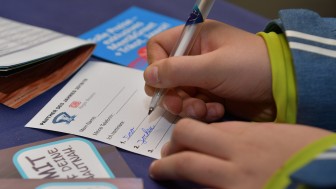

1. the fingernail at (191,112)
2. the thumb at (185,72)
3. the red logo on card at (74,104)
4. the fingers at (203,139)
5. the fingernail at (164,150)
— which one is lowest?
the red logo on card at (74,104)

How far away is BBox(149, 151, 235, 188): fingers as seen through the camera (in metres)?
0.41

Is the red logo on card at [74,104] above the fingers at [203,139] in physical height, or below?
below

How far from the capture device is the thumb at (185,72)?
0.52m

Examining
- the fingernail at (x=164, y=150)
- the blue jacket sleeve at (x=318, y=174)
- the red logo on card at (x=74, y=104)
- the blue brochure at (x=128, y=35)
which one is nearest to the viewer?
the blue jacket sleeve at (x=318, y=174)

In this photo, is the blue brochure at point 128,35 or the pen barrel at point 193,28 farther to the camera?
the blue brochure at point 128,35

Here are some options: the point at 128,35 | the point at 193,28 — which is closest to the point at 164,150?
the point at 193,28

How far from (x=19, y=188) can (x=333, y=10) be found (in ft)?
5.11

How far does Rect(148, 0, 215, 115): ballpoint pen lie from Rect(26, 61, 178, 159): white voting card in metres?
0.03

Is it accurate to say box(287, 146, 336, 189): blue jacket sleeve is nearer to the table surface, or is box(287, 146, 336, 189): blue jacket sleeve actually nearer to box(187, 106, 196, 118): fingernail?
box(187, 106, 196, 118): fingernail

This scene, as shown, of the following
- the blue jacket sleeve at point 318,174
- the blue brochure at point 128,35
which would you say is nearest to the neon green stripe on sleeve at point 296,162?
the blue jacket sleeve at point 318,174

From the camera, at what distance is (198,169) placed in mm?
422

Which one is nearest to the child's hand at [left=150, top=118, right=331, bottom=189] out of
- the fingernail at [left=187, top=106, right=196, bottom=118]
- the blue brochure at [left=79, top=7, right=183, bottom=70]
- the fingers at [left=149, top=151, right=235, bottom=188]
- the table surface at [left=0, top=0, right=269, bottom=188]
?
the fingers at [left=149, top=151, right=235, bottom=188]

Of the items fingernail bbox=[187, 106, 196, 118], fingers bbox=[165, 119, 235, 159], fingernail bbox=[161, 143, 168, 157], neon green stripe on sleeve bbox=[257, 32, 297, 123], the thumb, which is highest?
neon green stripe on sleeve bbox=[257, 32, 297, 123]

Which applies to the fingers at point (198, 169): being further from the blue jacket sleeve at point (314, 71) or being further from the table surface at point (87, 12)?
the table surface at point (87, 12)
